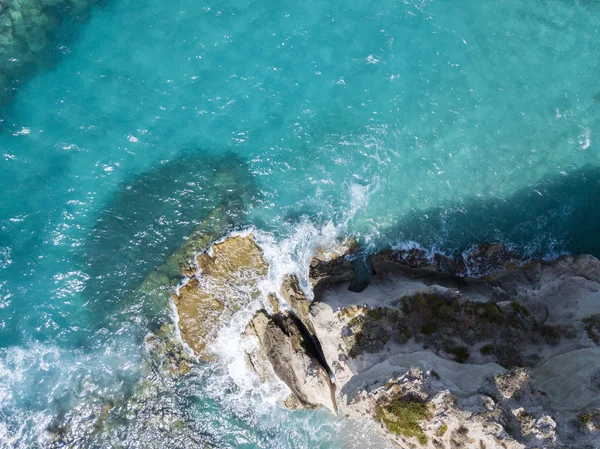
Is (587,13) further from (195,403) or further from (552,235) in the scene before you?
(195,403)

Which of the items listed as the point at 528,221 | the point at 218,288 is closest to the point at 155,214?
the point at 218,288

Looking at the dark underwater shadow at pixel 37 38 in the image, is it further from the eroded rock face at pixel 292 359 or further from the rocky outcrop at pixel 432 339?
the eroded rock face at pixel 292 359

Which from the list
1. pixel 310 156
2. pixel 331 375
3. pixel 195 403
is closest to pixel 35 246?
pixel 195 403

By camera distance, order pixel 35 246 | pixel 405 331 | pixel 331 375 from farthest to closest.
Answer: pixel 35 246 < pixel 331 375 < pixel 405 331

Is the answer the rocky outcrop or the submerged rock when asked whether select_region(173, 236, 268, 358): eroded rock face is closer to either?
the rocky outcrop

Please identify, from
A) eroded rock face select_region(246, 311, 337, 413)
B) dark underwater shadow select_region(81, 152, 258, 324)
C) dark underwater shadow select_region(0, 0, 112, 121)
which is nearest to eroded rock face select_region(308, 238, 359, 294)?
eroded rock face select_region(246, 311, 337, 413)

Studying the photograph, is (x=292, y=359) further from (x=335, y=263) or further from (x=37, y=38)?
(x=37, y=38)
